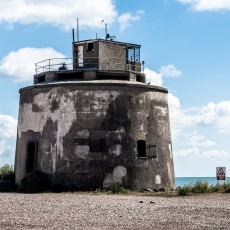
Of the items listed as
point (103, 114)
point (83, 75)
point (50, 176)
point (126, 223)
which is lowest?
point (126, 223)

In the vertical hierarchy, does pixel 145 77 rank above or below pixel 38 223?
above

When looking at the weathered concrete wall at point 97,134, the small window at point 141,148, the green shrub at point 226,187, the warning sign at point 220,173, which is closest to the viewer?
the warning sign at point 220,173

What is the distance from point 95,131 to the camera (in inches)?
796

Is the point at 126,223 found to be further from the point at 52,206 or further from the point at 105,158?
the point at 105,158

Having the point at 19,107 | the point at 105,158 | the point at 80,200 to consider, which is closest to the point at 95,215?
the point at 80,200

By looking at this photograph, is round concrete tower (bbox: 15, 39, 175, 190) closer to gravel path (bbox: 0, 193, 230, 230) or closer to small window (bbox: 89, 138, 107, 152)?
small window (bbox: 89, 138, 107, 152)

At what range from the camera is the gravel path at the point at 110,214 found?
1048cm

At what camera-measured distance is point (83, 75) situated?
21.7 meters

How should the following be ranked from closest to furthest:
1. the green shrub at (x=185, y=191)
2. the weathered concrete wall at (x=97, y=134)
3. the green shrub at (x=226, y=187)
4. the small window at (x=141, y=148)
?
1. the green shrub at (x=185, y=191)
2. the green shrub at (x=226, y=187)
3. the weathered concrete wall at (x=97, y=134)
4. the small window at (x=141, y=148)

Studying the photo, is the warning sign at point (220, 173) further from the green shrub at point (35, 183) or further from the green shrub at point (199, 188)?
the green shrub at point (35, 183)

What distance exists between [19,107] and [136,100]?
21.3ft

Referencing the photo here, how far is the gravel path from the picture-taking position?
1048cm

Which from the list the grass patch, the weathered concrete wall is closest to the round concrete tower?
the weathered concrete wall

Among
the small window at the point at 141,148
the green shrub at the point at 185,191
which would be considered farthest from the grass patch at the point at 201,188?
the small window at the point at 141,148
